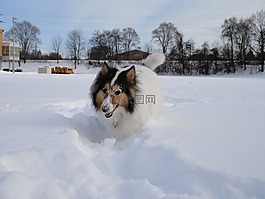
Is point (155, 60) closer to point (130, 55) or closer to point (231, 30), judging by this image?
point (231, 30)

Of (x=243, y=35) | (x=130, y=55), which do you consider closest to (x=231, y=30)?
(x=243, y=35)

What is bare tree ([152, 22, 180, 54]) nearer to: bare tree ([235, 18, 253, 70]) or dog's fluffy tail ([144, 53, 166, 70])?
bare tree ([235, 18, 253, 70])

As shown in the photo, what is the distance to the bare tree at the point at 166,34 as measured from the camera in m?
60.8

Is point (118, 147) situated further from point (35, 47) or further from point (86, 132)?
point (35, 47)

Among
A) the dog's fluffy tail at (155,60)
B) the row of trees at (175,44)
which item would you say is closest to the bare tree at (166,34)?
the row of trees at (175,44)

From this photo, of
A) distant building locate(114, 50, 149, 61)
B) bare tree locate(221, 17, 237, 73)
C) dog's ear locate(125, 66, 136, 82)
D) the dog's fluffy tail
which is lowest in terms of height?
dog's ear locate(125, 66, 136, 82)

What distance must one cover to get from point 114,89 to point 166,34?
5951 centimetres

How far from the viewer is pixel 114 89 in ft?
13.8

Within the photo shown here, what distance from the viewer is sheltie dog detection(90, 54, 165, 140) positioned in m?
4.25

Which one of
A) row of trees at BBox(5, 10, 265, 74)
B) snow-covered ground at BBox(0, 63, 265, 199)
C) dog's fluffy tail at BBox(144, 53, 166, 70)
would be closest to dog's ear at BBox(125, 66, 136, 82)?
snow-covered ground at BBox(0, 63, 265, 199)

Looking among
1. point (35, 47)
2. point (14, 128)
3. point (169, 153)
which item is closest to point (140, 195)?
point (169, 153)

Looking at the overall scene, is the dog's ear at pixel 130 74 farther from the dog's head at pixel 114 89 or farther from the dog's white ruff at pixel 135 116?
the dog's white ruff at pixel 135 116

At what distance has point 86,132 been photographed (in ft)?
15.3

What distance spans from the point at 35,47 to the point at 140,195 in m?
77.2
